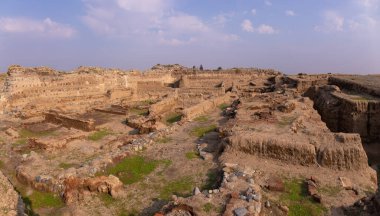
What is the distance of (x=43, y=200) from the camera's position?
9820mm

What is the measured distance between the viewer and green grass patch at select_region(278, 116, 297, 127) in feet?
43.9

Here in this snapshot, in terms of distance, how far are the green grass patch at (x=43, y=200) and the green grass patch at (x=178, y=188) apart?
9.90 feet

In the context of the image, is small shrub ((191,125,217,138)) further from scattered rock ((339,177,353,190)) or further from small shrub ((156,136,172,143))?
scattered rock ((339,177,353,190))

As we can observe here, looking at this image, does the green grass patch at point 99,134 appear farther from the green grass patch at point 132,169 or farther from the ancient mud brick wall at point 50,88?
the ancient mud brick wall at point 50,88

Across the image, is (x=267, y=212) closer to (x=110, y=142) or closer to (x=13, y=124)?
(x=110, y=142)

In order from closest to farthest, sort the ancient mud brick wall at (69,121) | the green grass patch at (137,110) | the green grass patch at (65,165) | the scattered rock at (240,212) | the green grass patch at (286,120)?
the scattered rock at (240,212), the green grass patch at (65,165), the green grass patch at (286,120), the ancient mud brick wall at (69,121), the green grass patch at (137,110)

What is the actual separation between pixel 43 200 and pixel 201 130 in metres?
8.17

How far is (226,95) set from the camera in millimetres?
25922

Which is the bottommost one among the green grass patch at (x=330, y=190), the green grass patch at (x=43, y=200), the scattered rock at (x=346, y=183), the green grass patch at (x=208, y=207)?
the green grass patch at (x=43, y=200)

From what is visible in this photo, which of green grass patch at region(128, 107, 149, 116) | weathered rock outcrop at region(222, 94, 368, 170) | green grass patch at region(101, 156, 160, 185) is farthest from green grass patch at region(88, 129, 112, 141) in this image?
weathered rock outcrop at region(222, 94, 368, 170)

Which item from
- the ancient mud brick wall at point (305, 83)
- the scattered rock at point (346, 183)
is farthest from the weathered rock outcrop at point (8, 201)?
the ancient mud brick wall at point (305, 83)

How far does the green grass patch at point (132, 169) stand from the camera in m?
10.8

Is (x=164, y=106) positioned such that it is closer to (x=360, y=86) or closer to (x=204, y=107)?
(x=204, y=107)

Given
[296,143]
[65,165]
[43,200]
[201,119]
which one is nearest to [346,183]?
[296,143]
